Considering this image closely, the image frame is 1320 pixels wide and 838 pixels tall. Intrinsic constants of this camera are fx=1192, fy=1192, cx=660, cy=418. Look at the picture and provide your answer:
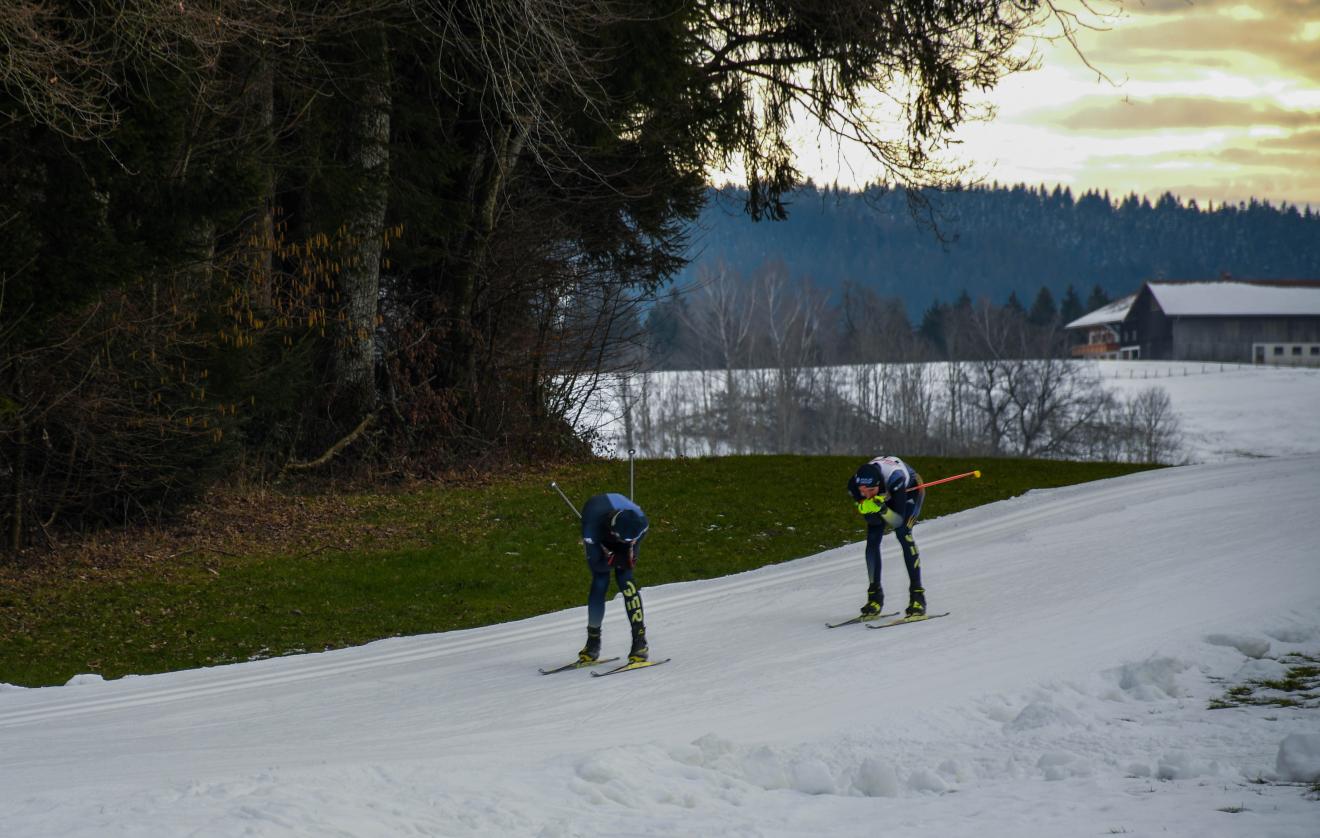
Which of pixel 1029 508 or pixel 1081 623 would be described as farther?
pixel 1029 508

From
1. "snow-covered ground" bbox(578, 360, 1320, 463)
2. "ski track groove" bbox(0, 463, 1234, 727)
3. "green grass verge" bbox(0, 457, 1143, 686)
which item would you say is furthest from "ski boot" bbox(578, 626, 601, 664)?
"snow-covered ground" bbox(578, 360, 1320, 463)

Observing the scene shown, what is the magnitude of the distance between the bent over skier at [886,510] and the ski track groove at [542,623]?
3000mm

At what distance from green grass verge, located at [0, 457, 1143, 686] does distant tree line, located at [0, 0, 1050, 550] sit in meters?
2.12

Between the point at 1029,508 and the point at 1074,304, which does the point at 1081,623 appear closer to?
the point at 1029,508

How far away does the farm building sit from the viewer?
99.1 m

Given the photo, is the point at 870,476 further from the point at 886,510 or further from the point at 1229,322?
the point at 1229,322

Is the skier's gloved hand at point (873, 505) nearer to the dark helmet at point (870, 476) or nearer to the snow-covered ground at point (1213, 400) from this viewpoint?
the dark helmet at point (870, 476)

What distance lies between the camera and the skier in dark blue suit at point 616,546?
36.0ft

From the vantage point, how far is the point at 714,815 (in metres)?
6.82

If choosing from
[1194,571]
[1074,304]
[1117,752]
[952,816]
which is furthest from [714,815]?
[1074,304]

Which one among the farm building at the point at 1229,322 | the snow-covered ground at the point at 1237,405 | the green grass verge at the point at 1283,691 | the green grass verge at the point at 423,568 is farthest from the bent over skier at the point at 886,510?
the farm building at the point at 1229,322

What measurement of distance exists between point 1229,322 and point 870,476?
10046 centimetres

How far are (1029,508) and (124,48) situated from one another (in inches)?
598

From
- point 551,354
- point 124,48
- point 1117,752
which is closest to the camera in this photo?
point 1117,752
